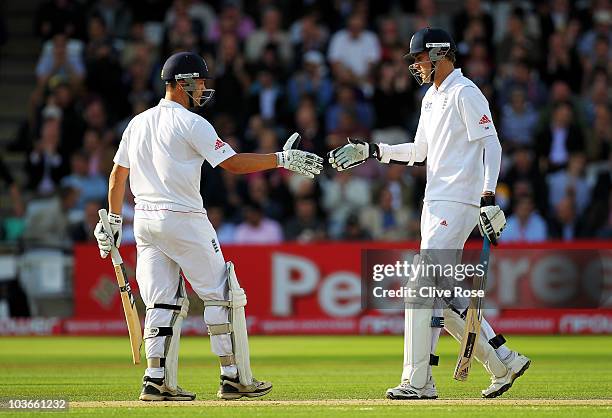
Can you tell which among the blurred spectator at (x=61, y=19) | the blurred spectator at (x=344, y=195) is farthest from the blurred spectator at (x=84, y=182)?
the blurred spectator at (x=344, y=195)

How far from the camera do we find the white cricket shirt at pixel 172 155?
8680mm

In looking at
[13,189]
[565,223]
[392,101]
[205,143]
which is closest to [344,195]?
[392,101]

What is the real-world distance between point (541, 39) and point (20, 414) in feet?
44.3

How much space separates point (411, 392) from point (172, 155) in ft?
7.38

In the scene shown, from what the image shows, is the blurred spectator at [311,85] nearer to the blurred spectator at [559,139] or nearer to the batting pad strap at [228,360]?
the blurred spectator at [559,139]

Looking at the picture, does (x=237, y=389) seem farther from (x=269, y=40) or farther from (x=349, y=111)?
(x=269, y=40)

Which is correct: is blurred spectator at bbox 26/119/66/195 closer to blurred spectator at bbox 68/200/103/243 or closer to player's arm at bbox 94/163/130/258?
blurred spectator at bbox 68/200/103/243

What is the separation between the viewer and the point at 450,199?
8.73 meters

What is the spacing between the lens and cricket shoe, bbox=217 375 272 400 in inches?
348

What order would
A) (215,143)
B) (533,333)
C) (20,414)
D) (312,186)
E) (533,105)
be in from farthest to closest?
(533,105)
(312,186)
(533,333)
(215,143)
(20,414)

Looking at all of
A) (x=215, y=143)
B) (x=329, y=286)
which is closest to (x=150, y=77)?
(x=329, y=286)

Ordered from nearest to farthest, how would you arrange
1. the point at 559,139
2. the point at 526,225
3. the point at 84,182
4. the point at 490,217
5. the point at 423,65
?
the point at 490,217, the point at 423,65, the point at 526,225, the point at 559,139, the point at 84,182

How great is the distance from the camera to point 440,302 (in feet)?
29.0

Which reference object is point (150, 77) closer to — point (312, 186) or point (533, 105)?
point (312, 186)
